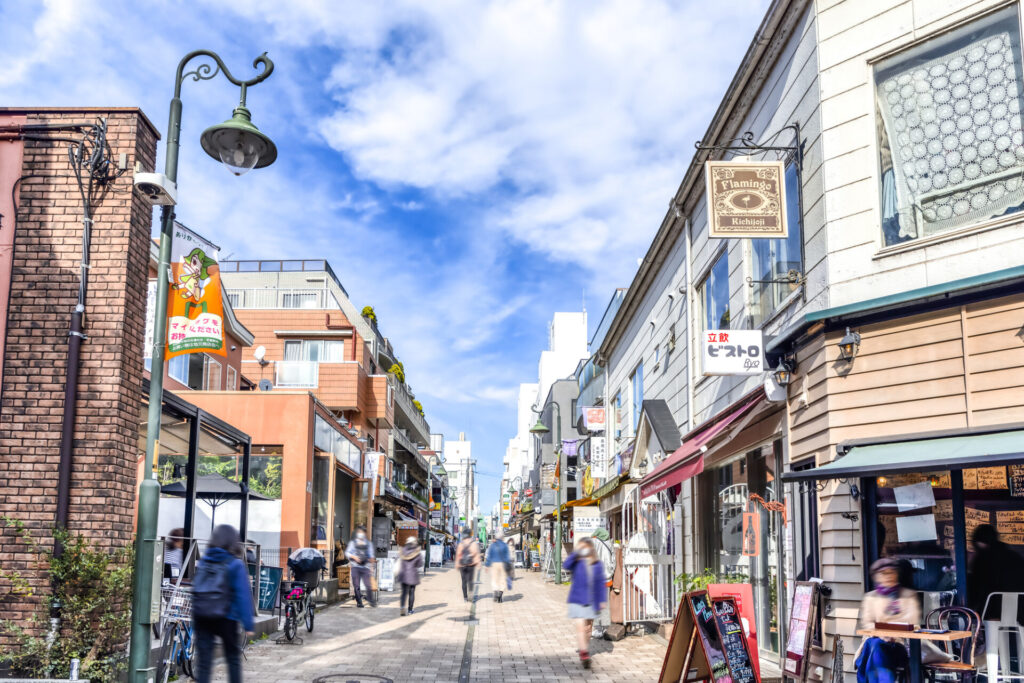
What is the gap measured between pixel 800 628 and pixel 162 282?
7.45 metres

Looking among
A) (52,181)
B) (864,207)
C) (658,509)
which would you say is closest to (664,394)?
(658,509)

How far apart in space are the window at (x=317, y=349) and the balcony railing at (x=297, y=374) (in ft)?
6.85

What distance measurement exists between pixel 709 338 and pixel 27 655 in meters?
8.48

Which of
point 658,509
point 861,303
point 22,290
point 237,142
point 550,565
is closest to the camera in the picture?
point 237,142

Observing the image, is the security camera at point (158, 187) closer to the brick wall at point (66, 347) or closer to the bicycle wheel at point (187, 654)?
the brick wall at point (66, 347)

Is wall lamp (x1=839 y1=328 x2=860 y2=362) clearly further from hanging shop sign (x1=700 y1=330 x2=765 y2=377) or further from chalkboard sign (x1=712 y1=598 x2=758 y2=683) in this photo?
chalkboard sign (x1=712 y1=598 x2=758 y2=683)

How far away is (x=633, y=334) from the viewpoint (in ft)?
88.1

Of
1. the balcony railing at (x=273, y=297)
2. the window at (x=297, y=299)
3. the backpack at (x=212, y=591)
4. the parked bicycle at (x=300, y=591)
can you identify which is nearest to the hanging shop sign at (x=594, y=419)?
the parked bicycle at (x=300, y=591)

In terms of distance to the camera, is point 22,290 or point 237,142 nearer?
point 237,142

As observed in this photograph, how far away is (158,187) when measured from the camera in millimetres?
8609

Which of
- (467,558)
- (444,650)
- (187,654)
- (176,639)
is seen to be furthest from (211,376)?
(176,639)

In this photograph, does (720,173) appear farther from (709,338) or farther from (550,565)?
Result: (550,565)

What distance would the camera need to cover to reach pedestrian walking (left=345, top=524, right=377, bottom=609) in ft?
70.3

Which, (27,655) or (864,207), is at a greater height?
(864,207)
